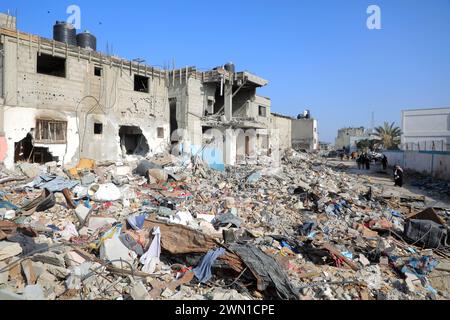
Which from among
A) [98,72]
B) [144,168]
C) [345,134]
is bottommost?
[144,168]

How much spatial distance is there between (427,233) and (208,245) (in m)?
5.53

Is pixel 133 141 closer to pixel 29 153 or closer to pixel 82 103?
pixel 82 103

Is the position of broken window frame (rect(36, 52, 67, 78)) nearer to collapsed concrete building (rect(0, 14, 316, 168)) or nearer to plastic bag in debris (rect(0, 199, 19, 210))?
collapsed concrete building (rect(0, 14, 316, 168))

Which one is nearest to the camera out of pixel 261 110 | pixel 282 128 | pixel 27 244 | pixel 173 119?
pixel 27 244

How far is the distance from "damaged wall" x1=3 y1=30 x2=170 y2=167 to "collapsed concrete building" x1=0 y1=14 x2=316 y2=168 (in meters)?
0.04

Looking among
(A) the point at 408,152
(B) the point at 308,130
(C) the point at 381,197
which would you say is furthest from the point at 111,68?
(B) the point at 308,130

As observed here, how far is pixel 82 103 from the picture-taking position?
1416 centimetres

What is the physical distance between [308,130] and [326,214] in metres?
33.7

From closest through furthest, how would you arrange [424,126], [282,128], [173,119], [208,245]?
[208,245] < [173,119] < [424,126] < [282,128]

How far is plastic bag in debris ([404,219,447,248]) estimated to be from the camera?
7012 mm

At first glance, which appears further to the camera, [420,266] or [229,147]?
[229,147]

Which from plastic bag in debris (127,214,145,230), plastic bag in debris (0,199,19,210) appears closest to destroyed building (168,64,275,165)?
plastic bag in debris (0,199,19,210)

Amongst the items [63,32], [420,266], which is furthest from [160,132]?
[420,266]

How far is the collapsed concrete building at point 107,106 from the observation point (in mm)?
12008
